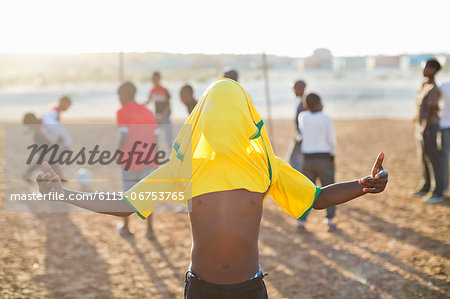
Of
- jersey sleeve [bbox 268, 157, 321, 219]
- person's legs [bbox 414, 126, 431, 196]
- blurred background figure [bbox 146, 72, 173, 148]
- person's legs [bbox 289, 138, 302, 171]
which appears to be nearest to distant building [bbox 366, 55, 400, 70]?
blurred background figure [bbox 146, 72, 173, 148]

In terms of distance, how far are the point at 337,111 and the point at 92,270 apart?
22.5 metres

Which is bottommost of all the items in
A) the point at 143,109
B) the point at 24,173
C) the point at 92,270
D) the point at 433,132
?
the point at 92,270

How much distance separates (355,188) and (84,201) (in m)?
1.62

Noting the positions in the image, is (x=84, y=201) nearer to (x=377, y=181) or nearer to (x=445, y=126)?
(x=377, y=181)

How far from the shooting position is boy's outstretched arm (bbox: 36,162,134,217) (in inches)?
99.0

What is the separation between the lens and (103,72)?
4909 centimetres

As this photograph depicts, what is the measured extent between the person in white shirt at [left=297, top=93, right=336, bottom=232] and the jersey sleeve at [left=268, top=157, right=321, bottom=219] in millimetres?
3637

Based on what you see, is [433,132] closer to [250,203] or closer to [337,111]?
[250,203]

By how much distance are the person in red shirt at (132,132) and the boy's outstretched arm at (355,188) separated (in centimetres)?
378

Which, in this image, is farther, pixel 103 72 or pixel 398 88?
pixel 103 72

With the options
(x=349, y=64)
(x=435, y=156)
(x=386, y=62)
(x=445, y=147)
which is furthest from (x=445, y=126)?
(x=349, y=64)

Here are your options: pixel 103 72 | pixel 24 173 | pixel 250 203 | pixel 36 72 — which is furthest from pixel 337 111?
pixel 36 72

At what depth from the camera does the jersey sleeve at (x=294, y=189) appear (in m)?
2.63

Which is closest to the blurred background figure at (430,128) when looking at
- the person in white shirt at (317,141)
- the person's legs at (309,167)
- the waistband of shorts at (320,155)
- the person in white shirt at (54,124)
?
the person in white shirt at (317,141)
